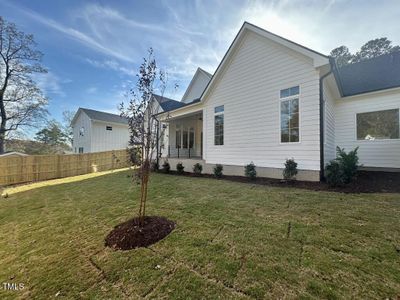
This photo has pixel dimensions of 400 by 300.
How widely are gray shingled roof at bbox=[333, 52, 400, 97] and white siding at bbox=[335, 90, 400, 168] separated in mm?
394

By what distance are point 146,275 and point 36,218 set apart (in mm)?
5163

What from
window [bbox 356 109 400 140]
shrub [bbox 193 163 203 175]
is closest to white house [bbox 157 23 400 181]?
window [bbox 356 109 400 140]

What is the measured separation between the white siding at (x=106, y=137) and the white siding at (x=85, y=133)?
65cm

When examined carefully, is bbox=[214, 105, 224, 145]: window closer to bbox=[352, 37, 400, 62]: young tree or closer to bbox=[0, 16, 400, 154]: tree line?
bbox=[0, 16, 400, 154]: tree line

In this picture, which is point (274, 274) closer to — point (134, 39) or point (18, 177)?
point (134, 39)

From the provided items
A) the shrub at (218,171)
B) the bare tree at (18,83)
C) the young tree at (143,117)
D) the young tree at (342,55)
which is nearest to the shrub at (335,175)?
the shrub at (218,171)

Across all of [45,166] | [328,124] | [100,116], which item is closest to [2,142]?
[100,116]

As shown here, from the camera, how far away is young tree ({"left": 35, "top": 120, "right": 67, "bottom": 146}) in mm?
33425

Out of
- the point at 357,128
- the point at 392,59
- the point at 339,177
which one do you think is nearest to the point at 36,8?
the point at 339,177

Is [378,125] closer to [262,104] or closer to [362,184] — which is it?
[362,184]

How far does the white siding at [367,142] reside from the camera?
8.42 m

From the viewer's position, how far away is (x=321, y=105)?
23.5 feet

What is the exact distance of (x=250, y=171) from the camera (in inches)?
334

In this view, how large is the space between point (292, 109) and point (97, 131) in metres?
23.5
